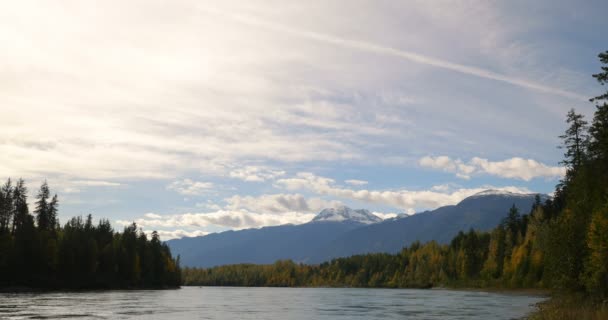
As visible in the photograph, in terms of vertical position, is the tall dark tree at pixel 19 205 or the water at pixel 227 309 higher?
the tall dark tree at pixel 19 205

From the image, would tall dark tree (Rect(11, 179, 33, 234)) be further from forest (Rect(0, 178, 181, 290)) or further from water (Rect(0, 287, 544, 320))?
water (Rect(0, 287, 544, 320))

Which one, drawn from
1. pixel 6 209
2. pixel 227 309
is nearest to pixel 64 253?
pixel 6 209

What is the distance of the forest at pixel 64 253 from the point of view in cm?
12594

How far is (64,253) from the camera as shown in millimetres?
139875

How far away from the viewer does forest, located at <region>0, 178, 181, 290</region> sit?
413 ft

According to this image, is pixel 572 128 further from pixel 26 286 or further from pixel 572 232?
pixel 26 286

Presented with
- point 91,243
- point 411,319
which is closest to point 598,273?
point 411,319

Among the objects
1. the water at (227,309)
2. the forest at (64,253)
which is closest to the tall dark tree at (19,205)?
the forest at (64,253)

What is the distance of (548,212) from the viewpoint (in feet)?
595

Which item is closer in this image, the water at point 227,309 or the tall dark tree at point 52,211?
the water at point 227,309

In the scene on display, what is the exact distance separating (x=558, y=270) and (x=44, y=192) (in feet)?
441

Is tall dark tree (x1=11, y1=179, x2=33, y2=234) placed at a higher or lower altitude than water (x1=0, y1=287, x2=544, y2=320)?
higher

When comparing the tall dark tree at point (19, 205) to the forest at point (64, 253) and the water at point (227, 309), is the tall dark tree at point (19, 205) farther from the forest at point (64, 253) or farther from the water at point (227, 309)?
the water at point (227, 309)

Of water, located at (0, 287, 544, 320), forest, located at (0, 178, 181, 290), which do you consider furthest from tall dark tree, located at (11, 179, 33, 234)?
water, located at (0, 287, 544, 320)
